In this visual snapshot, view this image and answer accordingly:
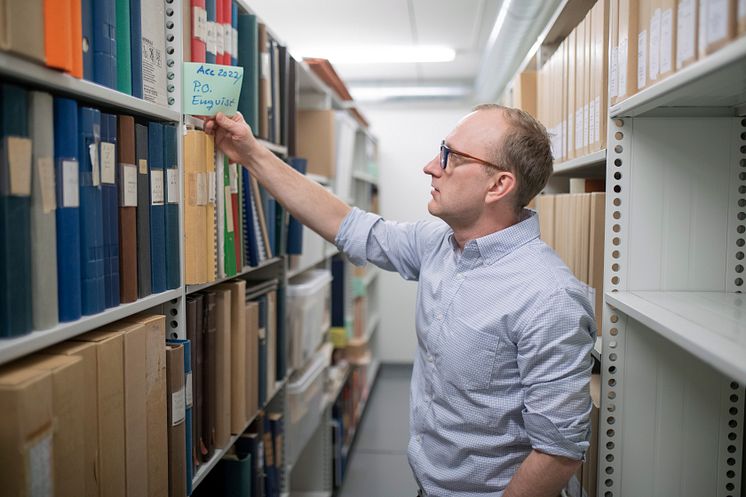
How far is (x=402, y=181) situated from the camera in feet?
15.8

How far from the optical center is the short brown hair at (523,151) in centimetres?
127

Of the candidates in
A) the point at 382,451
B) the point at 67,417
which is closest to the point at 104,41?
the point at 67,417

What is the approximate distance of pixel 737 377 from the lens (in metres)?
0.60

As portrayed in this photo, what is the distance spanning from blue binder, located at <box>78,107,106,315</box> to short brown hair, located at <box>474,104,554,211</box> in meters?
0.82

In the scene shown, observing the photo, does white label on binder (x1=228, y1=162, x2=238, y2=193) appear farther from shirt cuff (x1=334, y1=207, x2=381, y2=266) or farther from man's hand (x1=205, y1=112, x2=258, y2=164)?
shirt cuff (x1=334, y1=207, x2=381, y2=266)

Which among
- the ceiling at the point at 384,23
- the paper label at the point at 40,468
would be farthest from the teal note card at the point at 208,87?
the ceiling at the point at 384,23

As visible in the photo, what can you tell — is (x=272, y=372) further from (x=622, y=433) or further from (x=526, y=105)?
(x=526, y=105)

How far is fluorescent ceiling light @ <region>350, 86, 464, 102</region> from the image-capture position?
4945mm

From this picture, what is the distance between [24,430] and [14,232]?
0.25 m

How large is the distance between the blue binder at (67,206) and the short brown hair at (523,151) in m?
0.85

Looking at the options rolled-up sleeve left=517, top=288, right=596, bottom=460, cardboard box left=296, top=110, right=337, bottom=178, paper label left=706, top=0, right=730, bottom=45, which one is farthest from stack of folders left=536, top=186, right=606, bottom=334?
cardboard box left=296, top=110, right=337, bottom=178

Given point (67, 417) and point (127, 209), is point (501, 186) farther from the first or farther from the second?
point (67, 417)

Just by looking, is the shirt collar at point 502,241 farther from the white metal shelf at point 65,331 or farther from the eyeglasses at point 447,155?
the white metal shelf at point 65,331

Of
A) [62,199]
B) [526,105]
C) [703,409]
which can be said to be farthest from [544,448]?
[526,105]
